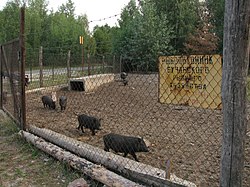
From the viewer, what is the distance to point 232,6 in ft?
7.58

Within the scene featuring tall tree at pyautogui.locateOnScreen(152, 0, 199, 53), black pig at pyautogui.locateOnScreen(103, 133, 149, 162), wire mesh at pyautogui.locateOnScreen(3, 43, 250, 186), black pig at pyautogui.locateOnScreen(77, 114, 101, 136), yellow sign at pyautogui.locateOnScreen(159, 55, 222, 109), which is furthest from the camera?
tall tree at pyautogui.locateOnScreen(152, 0, 199, 53)

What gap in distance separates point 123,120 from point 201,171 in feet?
12.9

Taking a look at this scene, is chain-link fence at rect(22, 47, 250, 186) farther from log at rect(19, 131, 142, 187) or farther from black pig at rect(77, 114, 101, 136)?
log at rect(19, 131, 142, 187)

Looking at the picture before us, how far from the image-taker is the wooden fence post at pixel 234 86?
2287mm

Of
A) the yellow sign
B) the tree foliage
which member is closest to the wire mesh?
the yellow sign

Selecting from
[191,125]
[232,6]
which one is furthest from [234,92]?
[191,125]

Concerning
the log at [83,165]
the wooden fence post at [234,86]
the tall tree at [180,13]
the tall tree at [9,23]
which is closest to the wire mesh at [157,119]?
the log at [83,165]

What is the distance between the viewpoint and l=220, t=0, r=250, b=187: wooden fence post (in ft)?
7.50

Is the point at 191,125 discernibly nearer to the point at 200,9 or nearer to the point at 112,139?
the point at 112,139

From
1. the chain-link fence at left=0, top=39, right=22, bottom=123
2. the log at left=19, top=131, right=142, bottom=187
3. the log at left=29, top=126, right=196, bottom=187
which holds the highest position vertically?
the chain-link fence at left=0, top=39, right=22, bottom=123

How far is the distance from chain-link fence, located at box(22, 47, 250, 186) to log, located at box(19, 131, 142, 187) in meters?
0.16

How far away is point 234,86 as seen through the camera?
93.4 inches

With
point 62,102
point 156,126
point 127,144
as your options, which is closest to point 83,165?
point 127,144

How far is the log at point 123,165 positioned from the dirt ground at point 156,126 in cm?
65
